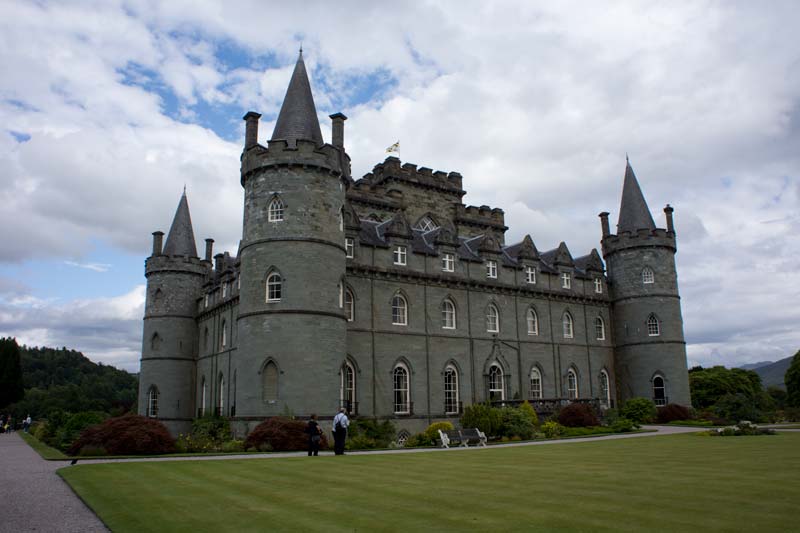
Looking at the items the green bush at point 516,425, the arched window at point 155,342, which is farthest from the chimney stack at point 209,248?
the green bush at point 516,425

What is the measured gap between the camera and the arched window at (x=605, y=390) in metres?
43.0

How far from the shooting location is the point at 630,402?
40031 millimetres

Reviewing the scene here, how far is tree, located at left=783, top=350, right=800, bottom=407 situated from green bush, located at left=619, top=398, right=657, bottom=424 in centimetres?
2879

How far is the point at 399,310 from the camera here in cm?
3481

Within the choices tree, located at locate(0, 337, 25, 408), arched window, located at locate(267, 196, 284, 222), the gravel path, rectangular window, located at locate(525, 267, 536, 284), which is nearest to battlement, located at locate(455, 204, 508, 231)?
rectangular window, located at locate(525, 267, 536, 284)

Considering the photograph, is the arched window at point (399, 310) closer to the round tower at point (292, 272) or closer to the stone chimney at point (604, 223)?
the round tower at point (292, 272)

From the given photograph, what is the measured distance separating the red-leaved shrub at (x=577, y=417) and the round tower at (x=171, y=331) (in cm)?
2490

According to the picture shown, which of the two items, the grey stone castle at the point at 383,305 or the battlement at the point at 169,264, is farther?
the battlement at the point at 169,264

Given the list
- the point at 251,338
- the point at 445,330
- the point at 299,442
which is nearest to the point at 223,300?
the point at 251,338

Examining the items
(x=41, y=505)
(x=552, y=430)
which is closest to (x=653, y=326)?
(x=552, y=430)

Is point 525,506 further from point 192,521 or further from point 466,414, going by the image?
point 466,414

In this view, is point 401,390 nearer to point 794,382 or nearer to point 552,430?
point 552,430

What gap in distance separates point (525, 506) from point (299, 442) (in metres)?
16.1

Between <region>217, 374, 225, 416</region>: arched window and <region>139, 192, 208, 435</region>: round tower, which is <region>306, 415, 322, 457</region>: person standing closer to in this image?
<region>217, 374, 225, 416</region>: arched window
